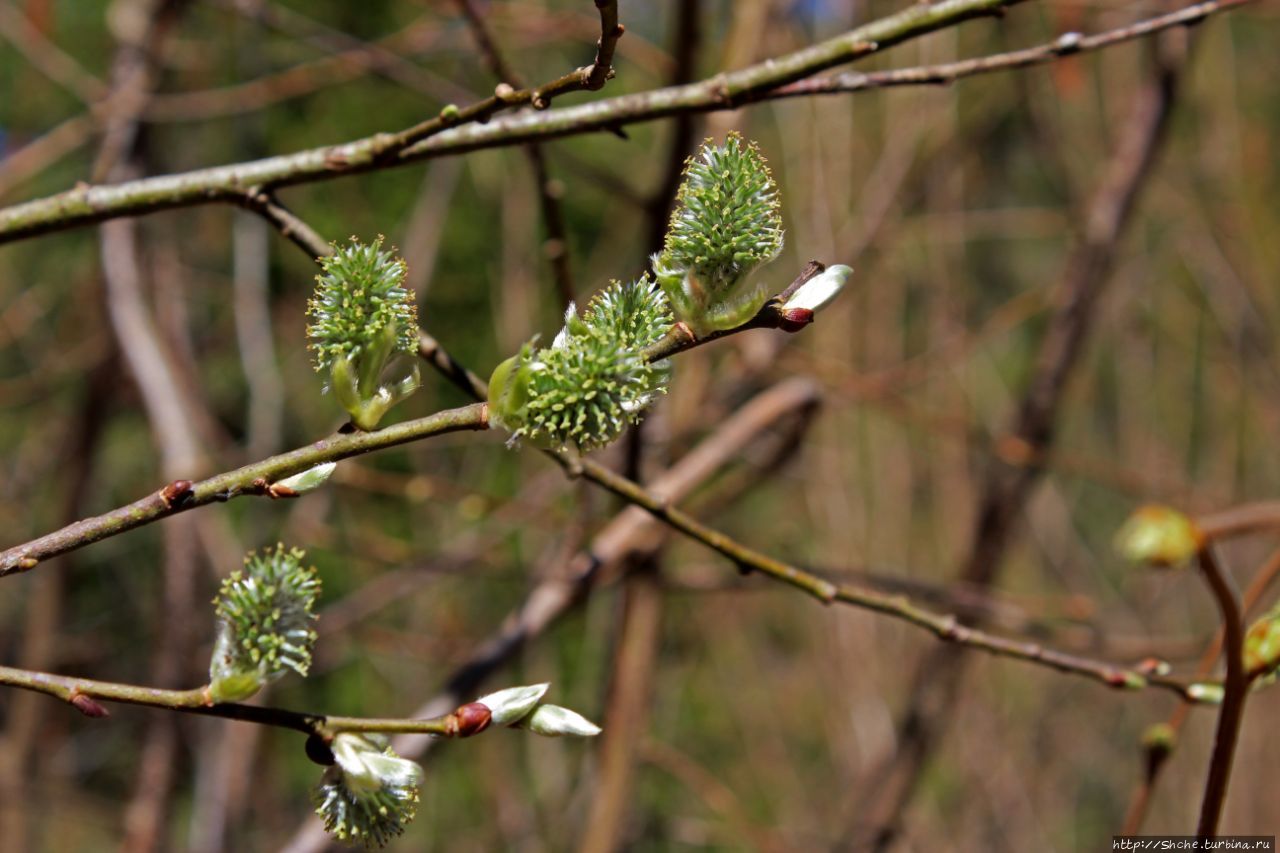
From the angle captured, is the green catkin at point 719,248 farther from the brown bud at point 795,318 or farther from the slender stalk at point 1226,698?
the slender stalk at point 1226,698

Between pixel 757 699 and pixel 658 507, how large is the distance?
2.69m

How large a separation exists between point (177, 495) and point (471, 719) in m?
0.18

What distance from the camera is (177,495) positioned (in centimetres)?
50

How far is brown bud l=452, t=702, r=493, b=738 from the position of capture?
0.52m

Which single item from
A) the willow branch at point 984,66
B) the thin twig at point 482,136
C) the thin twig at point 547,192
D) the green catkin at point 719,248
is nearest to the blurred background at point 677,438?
the thin twig at point 547,192

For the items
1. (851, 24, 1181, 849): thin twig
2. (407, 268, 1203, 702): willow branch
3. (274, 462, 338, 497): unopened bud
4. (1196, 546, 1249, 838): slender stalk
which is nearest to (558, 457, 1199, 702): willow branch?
(407, 268, 1203, 702): willow branch

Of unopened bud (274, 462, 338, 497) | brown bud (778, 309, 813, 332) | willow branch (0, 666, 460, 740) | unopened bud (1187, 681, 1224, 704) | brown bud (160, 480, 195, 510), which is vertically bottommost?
willow branch (0, 666, 460, 740)

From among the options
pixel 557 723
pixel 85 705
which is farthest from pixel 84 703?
pixel 557 723

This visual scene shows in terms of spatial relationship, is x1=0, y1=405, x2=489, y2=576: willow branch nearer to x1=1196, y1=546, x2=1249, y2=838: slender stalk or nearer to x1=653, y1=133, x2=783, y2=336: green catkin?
x1=653, y1=133, x2=783, y2=336: green catkin

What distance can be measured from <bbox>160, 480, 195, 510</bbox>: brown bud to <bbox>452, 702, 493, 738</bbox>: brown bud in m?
0.17

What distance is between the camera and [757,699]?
3.26 metres

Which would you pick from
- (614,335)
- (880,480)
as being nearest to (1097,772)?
(880,480)

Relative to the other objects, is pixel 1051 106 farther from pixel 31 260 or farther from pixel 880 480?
pixel 31 260

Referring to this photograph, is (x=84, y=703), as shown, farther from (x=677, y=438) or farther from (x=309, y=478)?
(x=677, y=438)
